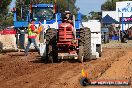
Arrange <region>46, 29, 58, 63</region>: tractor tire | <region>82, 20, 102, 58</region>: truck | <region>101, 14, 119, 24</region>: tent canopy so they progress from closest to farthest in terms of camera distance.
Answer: <region>46, 29, 58, 63</region>: tractor tire → <region>82, 20, 102, 58</region>: truck → <region>101, 14, 119, 24</region>: tent canopy

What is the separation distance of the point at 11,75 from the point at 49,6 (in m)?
12.8

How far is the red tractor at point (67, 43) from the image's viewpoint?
16297 millimetres

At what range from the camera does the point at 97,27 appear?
21.2 metres

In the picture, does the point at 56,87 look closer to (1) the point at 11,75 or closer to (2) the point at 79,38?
(1) the point at 11,75

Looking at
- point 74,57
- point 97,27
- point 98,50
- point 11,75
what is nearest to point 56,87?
point 11,75

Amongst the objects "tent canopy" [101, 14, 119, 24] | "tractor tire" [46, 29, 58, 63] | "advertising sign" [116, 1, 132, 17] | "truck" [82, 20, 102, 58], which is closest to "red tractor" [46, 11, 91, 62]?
"tractor tire" [46, 29, 58, 63]

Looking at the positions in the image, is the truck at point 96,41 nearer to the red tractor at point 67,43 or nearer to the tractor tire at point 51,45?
the red tractor at point 67,43

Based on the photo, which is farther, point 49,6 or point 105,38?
point 105,38

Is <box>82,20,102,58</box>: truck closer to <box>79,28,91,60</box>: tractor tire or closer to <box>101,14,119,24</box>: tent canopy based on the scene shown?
<box>79,28,91,60</box>: tractor tire

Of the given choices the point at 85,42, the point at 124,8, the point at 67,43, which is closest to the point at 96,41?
the point at 85,42

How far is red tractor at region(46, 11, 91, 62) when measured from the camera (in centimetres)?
1630

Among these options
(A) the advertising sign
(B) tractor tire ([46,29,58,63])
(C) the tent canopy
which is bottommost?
(B) tractor tire ([46,29,58,63])

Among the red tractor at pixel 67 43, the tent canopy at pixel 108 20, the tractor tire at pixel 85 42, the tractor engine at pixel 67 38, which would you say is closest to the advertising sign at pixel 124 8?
the tent canopy at pixel 108 20

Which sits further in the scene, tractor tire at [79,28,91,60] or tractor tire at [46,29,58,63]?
tractor tire at [46,29,58,63]
